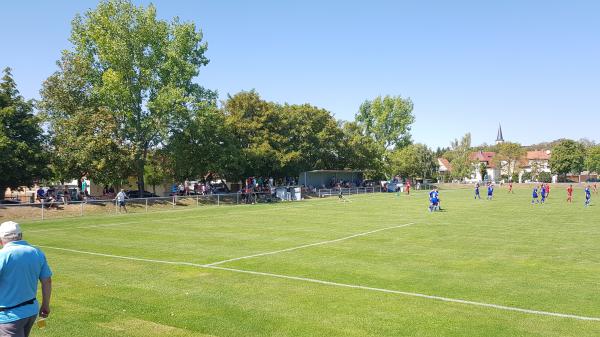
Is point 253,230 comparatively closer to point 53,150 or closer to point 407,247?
point 407,247

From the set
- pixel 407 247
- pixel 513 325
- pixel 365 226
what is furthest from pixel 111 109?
pixel 513 325

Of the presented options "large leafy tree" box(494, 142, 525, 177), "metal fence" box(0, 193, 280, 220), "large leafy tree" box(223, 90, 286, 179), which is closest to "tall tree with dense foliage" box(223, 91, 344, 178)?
"large leafy tree" box(223, 90, 286, 179)

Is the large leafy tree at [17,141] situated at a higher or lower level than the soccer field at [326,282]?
higher

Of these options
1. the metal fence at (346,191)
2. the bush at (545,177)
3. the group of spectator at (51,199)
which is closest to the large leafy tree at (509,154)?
the bush at (545,177)

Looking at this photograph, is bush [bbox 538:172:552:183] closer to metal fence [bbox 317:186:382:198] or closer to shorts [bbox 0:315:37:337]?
metal fence [bbox 317:186:382:198]

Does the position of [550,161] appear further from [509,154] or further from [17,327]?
[17,327]

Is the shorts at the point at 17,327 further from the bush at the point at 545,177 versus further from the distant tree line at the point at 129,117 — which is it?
the bush at the point at 545,177

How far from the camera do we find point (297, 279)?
1155 centimetres

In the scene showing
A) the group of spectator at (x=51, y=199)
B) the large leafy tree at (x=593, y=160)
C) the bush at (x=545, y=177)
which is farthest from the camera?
→ the large leafy tree at (x=593, y=160)

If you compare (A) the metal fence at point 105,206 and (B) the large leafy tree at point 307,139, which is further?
(B) the large leafy tree at point 307,139

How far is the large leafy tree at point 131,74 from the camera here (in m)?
40.0

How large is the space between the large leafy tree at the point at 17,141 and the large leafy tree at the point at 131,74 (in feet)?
14.6

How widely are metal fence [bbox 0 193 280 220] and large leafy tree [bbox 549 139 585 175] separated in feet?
284

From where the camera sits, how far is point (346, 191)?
59.4 m
